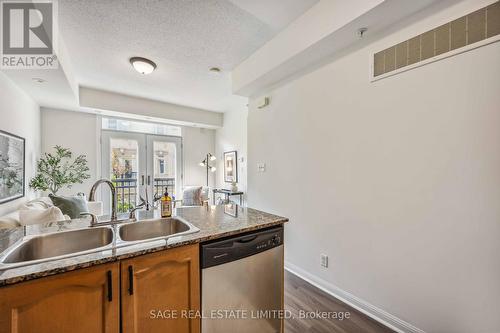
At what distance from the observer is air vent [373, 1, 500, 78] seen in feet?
4.25

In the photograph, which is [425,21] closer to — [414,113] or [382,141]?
[414,113]

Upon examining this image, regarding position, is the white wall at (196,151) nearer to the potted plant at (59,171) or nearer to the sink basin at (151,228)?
the potted plant at (59,171)

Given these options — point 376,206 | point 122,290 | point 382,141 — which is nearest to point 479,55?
point 382,141

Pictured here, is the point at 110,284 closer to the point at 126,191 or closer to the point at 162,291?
the point at 162,291

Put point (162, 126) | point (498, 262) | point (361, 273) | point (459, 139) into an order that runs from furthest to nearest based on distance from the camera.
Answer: point (162, 126) < point (361, 273) < point (459, 139) < point (498, 262)

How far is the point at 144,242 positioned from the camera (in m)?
1.11

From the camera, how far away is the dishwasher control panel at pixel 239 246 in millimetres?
1229

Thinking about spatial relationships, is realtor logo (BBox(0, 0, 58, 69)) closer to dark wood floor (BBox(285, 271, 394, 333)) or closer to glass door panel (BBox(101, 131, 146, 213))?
glass door panel (BBox(101, 131, 146, 213))

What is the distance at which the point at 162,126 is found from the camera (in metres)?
5.07

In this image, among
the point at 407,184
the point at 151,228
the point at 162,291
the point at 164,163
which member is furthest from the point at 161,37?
the point at 164,163

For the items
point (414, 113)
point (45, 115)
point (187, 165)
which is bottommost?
point (187, 165)

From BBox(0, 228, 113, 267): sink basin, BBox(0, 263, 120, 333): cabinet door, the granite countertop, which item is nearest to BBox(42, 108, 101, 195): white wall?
the granite countertop

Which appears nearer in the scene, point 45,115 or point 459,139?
point 459,139

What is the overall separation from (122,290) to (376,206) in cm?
192
